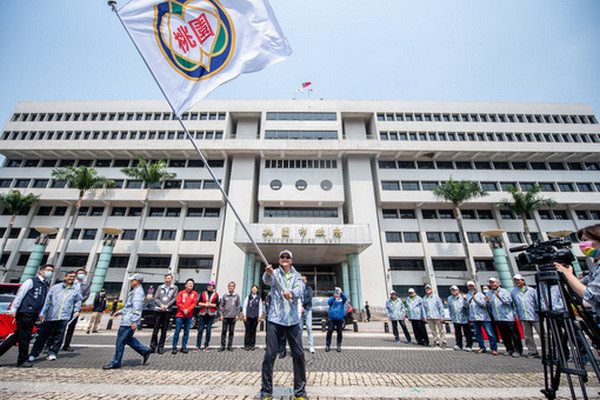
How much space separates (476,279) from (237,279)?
24.3 m

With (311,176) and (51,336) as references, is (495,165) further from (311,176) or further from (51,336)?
(51,336)

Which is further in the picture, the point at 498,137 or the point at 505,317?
the point at 498,137

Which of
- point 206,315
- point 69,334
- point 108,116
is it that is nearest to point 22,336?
point 69,334

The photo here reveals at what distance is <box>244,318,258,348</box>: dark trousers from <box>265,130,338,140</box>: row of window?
2522 cm

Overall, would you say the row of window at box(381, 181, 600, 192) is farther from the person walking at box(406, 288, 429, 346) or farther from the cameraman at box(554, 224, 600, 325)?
the cameraman at box(554, 224, 600, 325)

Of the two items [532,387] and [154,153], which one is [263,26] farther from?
[154,153]

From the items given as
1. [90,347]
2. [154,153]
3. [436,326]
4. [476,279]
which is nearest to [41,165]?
[154,153]

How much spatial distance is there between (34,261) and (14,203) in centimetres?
754

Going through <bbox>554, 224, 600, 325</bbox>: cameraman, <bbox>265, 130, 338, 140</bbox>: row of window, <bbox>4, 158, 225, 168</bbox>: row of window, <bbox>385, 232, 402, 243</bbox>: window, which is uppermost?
<bbox>265, 130, 338, 140</bbox>: row of window

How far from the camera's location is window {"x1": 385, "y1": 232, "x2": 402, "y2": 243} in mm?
28312

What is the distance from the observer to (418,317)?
880cm

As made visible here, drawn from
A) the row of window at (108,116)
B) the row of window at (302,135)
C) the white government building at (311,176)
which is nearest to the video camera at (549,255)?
the white government building at (311,176)

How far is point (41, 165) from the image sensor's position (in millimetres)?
31406

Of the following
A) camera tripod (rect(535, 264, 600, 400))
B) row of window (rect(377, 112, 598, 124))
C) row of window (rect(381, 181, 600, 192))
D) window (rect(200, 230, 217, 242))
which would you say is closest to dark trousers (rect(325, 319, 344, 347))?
camera tripod (rect(535, 264, 600, 400))
